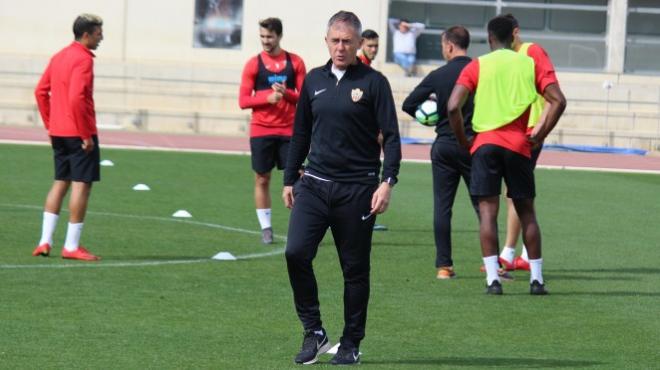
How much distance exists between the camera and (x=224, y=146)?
31938mm

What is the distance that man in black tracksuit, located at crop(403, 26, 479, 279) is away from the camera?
12.3 meters

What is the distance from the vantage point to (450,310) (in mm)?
10875

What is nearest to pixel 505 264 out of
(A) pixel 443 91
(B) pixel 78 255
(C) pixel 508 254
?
(C) pixel 508 254

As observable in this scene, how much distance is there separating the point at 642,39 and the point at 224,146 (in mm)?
14953

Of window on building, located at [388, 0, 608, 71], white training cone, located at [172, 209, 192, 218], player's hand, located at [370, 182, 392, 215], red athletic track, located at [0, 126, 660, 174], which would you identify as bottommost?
red athletic track, located at [0, 126, 660, 174]

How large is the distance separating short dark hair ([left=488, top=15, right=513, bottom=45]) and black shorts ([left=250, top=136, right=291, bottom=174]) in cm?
345

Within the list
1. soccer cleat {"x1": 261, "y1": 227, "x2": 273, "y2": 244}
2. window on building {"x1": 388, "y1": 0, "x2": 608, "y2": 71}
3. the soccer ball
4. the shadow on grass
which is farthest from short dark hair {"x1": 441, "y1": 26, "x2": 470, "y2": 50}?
window on building {"x1": 388, "y1": 0, "x2": 608, "y2": 71}

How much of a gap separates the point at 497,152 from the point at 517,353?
2.58m

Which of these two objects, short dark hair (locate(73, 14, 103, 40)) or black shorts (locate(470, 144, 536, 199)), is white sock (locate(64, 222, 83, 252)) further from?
black shorts (locate(470, 144, 536, 199))

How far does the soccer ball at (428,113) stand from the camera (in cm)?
1239

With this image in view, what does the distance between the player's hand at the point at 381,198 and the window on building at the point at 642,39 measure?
3417cm

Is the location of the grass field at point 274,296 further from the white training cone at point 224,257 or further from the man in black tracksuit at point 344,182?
the man in black tracksuit at point 344,182

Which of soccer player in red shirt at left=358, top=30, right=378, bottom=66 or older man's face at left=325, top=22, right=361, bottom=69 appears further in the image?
soccer player in red shirt at left=358, top=30, right=378, bottom=66

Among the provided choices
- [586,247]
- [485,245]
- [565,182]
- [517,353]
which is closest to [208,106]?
[565,182]
